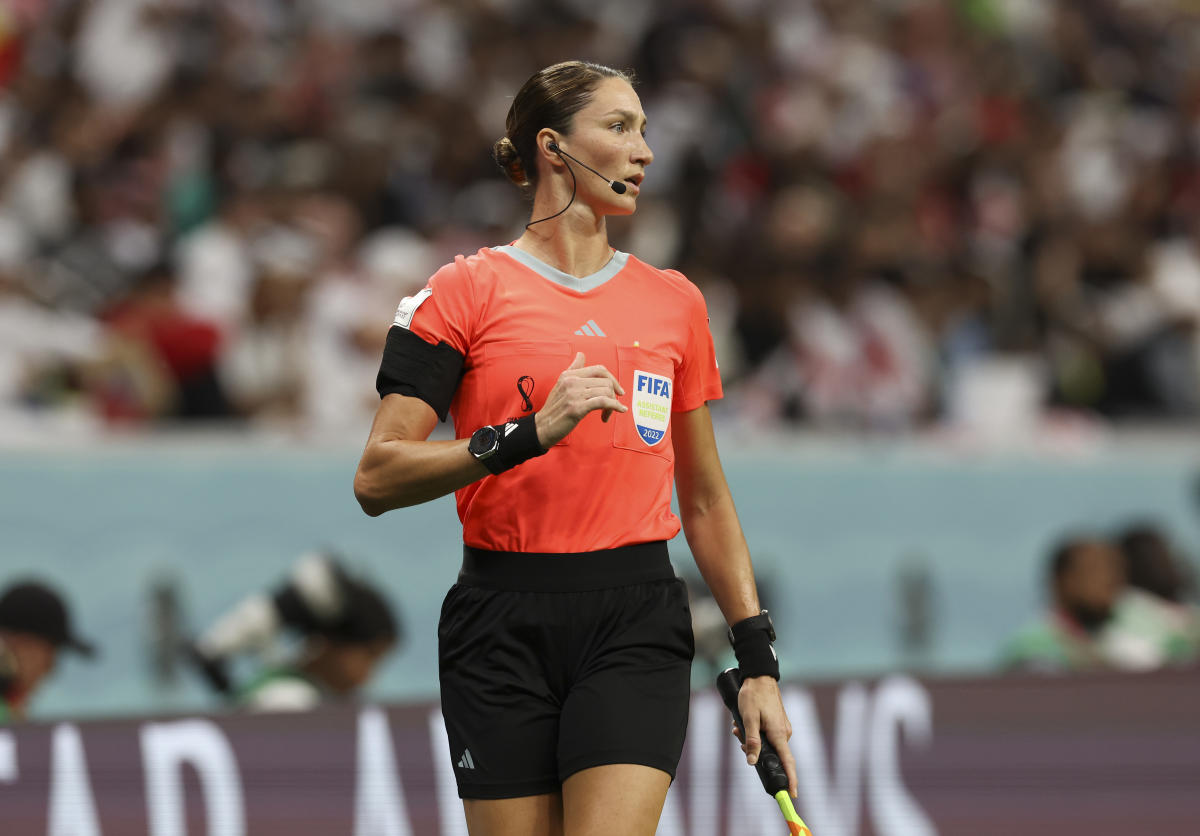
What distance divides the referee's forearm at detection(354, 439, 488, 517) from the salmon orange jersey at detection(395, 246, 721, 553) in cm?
18

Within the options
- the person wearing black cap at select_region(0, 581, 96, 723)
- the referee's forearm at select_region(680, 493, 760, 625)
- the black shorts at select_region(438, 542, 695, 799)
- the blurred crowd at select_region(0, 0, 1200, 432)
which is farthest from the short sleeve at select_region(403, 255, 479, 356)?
the blurred crowd at select_region(0, 0, 1200, 432)

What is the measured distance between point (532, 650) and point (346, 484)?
4.35 m

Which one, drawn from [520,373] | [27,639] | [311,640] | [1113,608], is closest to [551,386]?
[520,373]

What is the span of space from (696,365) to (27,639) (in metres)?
3.13

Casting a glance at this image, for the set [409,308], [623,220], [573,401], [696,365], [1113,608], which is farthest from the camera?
[623,220]

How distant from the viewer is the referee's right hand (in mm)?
3145

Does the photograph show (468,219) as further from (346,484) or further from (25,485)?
(25,485)

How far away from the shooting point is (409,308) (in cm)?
350

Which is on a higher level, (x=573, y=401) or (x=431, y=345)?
(x=431, y=345)

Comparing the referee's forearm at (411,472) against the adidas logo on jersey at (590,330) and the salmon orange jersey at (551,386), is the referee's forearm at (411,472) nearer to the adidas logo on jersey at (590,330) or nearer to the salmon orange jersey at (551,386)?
the salmon orange jersey at (551,386)

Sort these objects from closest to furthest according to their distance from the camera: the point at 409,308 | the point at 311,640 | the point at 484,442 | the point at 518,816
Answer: the point at 484,442
the point at 518,816
the point at 409,308
the point at 311,640

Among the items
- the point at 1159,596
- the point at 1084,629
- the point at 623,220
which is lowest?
the point at 1084,629

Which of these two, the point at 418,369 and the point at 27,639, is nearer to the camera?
the point at 418,369

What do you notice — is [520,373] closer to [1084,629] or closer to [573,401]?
[573,401]
